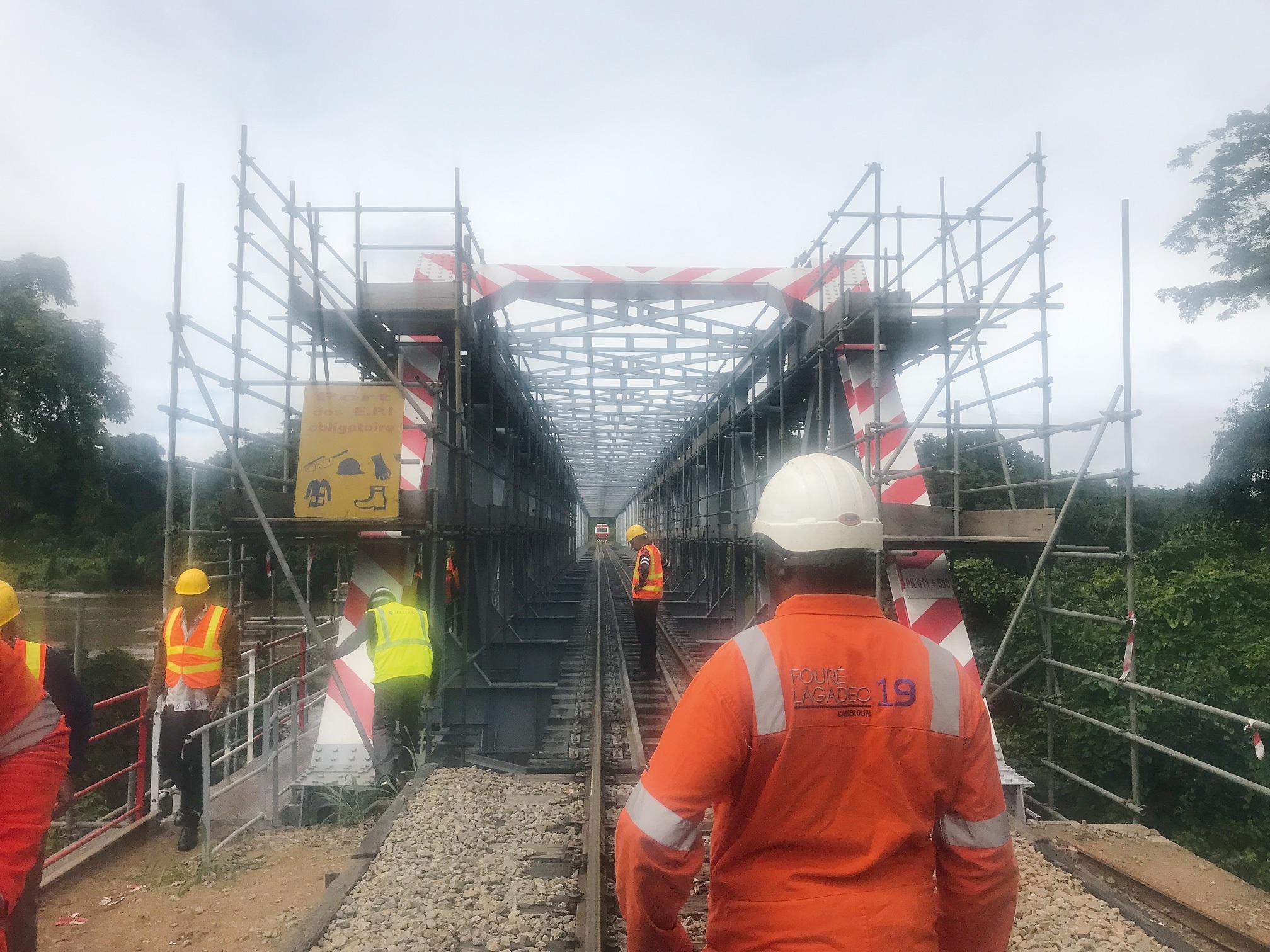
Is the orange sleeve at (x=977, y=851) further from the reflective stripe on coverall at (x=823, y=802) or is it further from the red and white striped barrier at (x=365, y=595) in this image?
the red and white striped barrier at (x=365, y=595)

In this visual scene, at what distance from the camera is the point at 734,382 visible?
43.2 ft

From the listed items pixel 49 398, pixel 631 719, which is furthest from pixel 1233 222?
pixel 49 398

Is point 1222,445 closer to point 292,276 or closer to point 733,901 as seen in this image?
point 292,276

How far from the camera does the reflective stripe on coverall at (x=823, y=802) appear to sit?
4.79ft

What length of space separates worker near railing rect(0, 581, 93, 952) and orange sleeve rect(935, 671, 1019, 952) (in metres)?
3.41

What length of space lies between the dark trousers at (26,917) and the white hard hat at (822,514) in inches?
127

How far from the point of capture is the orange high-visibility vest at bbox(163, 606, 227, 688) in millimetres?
5488

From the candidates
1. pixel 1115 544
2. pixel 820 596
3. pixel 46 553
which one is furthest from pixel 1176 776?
pixel 46 553

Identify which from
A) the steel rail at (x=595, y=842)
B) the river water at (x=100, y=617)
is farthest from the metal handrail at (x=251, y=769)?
the river water at (x=100, y=617)

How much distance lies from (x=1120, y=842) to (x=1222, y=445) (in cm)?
2511

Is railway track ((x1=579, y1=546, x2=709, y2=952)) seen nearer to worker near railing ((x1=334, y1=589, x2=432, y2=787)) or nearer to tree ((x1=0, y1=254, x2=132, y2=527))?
worker near railing ((x1=334, y1=589, x2=432, y2=787))

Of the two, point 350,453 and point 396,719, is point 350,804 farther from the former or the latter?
point 350,453

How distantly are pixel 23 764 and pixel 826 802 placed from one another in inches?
99.2

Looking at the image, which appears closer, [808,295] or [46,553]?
[808,295]
